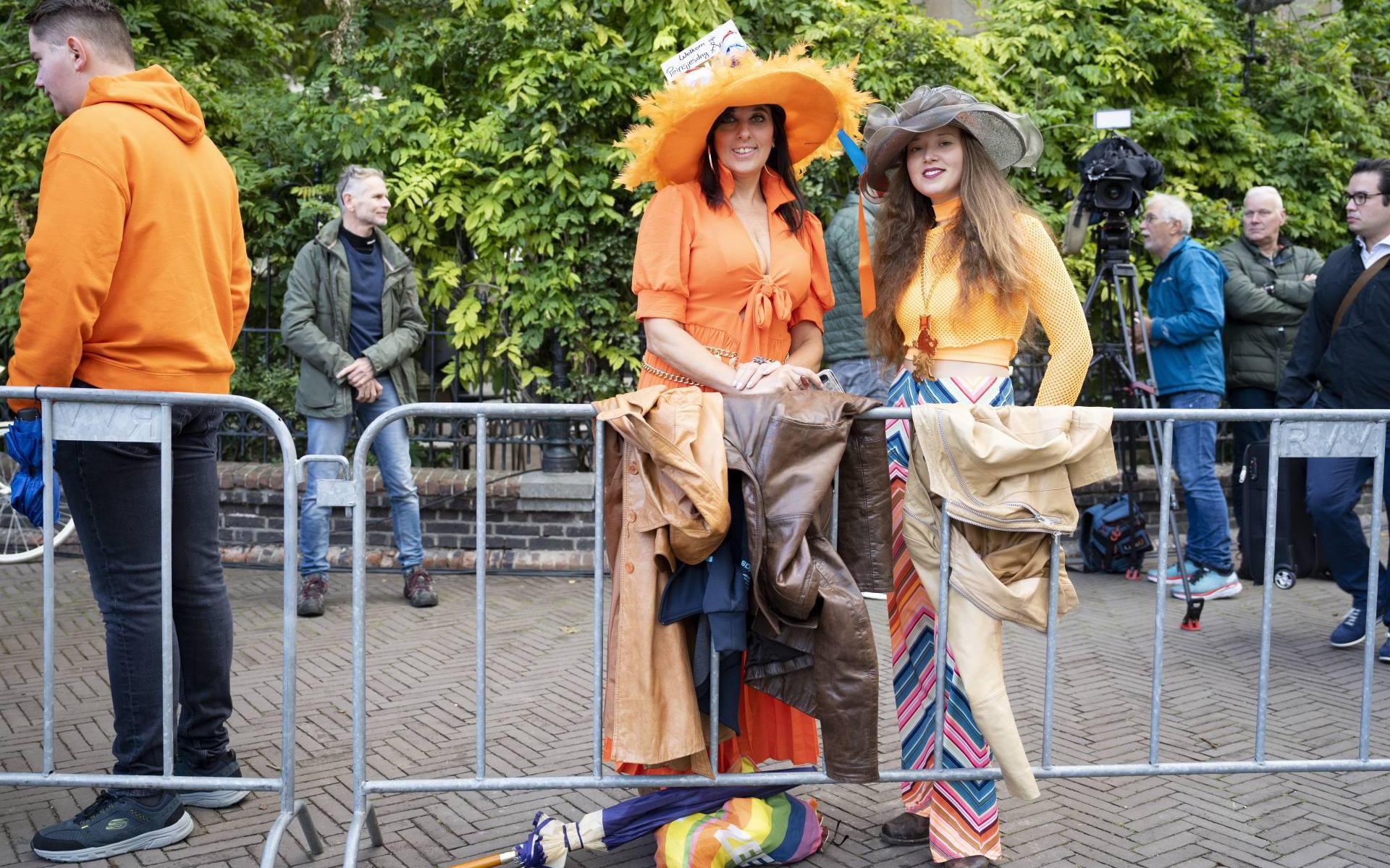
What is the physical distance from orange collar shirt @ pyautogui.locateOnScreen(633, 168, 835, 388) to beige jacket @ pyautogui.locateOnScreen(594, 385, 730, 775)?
449 millimetres

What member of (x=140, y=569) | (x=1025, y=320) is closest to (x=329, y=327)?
(x=140, y=569)

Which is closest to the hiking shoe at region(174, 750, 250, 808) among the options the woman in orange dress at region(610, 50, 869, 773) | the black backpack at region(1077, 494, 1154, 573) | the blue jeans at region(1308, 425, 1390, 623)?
the woman in orange dress at region(610, 50, 869, 773)

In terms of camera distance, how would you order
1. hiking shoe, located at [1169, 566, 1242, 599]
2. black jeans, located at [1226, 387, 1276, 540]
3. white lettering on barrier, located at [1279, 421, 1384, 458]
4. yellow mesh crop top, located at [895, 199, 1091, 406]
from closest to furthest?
1. yellow mesh crop top, located at [895, 199, 1091, 406]
2. white lettering on barrier, located at [1279, 421, 1384, 458]
3. hiking shoe, located at [1169, 566, 1242, 599]
4. black jeans, located at [1226, 387, 1276, 540]

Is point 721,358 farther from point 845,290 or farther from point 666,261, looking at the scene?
point 845,290

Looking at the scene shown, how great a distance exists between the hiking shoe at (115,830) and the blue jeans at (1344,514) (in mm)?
4865

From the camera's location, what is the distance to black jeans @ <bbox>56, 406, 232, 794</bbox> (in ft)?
11.5

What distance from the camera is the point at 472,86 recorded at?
8008mm

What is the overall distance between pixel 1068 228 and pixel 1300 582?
2558 millimetres

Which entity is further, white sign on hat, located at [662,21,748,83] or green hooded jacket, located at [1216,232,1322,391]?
green hooded jacket, located at [1216,232,1322,391]

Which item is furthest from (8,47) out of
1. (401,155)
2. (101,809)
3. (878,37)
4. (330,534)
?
(101,809)

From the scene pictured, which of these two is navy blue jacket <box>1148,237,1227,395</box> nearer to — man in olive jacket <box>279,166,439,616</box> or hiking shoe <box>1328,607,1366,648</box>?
hiking shoe <box>1328,607,1366,648</box>

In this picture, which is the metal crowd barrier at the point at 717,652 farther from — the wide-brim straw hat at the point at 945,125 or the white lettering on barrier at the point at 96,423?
the wide-brim straw hat at the point at 945,125

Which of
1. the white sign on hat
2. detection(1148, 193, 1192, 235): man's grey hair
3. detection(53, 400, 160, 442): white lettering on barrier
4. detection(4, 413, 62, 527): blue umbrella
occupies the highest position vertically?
the white sign on hat

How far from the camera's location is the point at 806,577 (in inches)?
119
